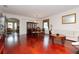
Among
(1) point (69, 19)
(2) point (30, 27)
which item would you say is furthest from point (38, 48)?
(2) point (30, 27)

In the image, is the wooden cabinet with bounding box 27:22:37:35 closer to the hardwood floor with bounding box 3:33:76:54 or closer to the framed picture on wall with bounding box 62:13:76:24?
the framed picture on wall with bounding box 62:13:76:24

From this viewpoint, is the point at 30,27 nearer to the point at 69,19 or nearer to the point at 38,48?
the point at 69,19

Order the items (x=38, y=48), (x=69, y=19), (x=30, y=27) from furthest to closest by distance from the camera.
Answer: (x=30, y=27) < (x=69, y=19) < (x=38, y=48)

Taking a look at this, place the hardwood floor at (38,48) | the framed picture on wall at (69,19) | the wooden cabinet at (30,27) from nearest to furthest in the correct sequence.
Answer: the hardwood floor at (38,48)
the framed picture on wall at (69,19)
the wooden cabinet at (30,27)

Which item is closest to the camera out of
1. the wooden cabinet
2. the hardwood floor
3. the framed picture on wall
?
the hardwood floor

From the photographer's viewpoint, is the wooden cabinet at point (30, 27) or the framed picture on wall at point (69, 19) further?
the wooden cabinet at point (30, 27)

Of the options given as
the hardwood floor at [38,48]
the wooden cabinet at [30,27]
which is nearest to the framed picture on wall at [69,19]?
the hardwood floor at [38,48]

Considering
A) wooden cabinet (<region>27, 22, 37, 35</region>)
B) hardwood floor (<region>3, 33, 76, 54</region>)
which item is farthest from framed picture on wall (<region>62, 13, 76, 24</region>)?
wooden cabinet (<region>27, 22, 37, 35</region>)

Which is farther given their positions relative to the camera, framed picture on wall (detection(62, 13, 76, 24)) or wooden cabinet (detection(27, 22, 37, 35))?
wooden cabinet (detection(27, 22, 37, 35))

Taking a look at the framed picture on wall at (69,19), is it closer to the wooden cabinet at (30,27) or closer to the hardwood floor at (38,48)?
the hardwood floor at (38,48)

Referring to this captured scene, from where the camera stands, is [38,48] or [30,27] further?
[30,27]

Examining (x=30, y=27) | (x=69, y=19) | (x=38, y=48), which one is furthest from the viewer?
(x=30, y=27)

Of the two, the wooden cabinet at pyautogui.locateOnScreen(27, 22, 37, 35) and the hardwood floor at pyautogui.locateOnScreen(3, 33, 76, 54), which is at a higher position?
the wooden cabinet at pyautogui.locateOnScreen(27, 22, 37, 35)
